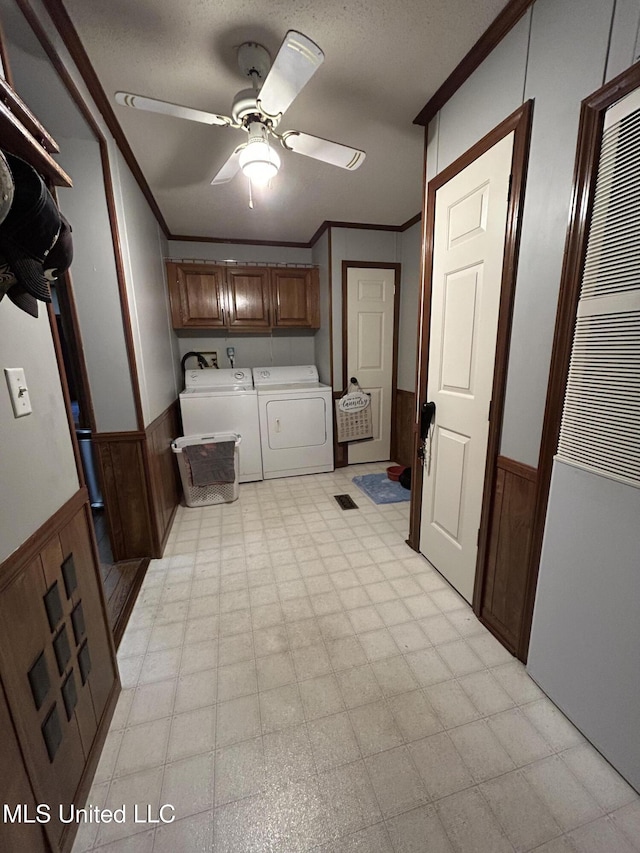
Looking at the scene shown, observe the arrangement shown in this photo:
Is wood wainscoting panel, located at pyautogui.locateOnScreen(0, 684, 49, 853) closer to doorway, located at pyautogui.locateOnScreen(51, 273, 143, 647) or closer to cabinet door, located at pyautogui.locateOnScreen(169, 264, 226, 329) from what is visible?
doorway, located at pyautogui.locateOnScreen(51, 273, 143, 647)

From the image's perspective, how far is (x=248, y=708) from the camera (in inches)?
49.3

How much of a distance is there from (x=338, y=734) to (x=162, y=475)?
1933 mm

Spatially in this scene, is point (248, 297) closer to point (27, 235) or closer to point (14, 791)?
point (27, 235)

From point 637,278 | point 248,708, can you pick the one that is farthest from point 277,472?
point 637,278

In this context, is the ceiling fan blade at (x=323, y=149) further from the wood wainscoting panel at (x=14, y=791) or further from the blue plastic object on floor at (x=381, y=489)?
the blue plastic object on floor at (x=381, y=489)

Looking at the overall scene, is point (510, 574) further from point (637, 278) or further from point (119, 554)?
point (119, 554)

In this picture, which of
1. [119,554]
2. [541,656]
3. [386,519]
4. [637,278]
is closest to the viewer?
[637,278]

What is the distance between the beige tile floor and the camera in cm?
93

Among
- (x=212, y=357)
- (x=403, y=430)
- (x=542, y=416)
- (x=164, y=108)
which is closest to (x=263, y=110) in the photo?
(x=164, y=108)

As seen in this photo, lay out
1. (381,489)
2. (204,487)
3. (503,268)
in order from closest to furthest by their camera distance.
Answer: (503,268) → (204,487) → (381,489)

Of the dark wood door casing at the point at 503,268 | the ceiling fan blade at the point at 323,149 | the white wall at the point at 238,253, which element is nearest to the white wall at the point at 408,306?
the white wall at the point at 238,253

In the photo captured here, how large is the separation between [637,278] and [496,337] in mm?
515

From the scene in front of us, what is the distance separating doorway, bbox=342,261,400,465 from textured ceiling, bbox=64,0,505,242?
3.19 feet

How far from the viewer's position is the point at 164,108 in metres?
1.30
